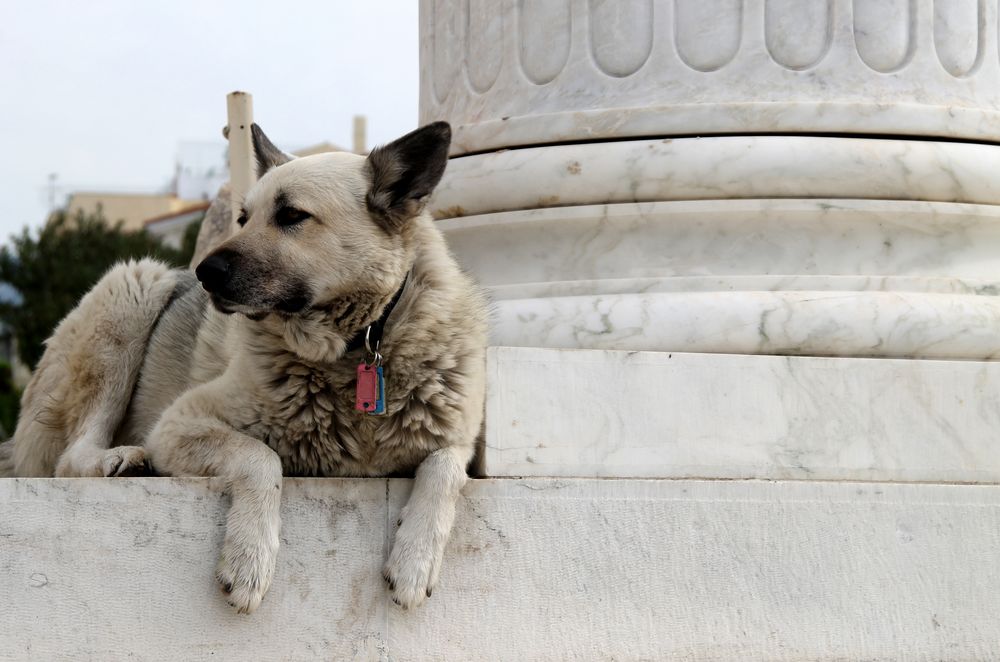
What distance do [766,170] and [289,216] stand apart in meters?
1.83

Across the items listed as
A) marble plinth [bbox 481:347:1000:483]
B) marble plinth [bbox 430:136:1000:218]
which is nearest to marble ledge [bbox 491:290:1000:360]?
marble plinth [bbox 481:347:1000:483]

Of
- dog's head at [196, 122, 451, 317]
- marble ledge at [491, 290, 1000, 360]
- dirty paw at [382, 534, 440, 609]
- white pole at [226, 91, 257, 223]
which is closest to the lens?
dirty paw at [382, 534, 440, 609]

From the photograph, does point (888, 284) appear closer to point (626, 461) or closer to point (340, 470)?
point (626, 461)

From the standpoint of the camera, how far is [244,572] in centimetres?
331

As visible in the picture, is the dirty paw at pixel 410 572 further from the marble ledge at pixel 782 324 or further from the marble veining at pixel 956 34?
the marble veining at pixel 956 34

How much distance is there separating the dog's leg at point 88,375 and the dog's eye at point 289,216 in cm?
117

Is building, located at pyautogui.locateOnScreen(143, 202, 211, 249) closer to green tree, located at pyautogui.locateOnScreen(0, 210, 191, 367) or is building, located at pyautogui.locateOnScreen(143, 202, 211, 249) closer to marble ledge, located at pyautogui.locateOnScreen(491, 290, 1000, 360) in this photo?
green tree, located at pyautogui.locateOnScreen(0, 210, 191, 367)

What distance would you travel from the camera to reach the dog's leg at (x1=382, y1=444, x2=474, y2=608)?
3443 mm

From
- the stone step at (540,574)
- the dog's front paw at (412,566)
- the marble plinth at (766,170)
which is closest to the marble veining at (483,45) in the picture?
the marble plinth at (766,170)

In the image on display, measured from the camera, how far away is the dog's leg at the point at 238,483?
3318 mm

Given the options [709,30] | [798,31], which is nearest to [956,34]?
[798,31]

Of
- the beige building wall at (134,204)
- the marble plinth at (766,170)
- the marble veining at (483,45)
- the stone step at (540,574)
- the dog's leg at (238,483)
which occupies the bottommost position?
the beige building wall at (134,204)

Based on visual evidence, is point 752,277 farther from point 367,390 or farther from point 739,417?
point 367,390

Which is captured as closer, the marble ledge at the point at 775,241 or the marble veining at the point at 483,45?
the marble ledge at the point at 775,241
